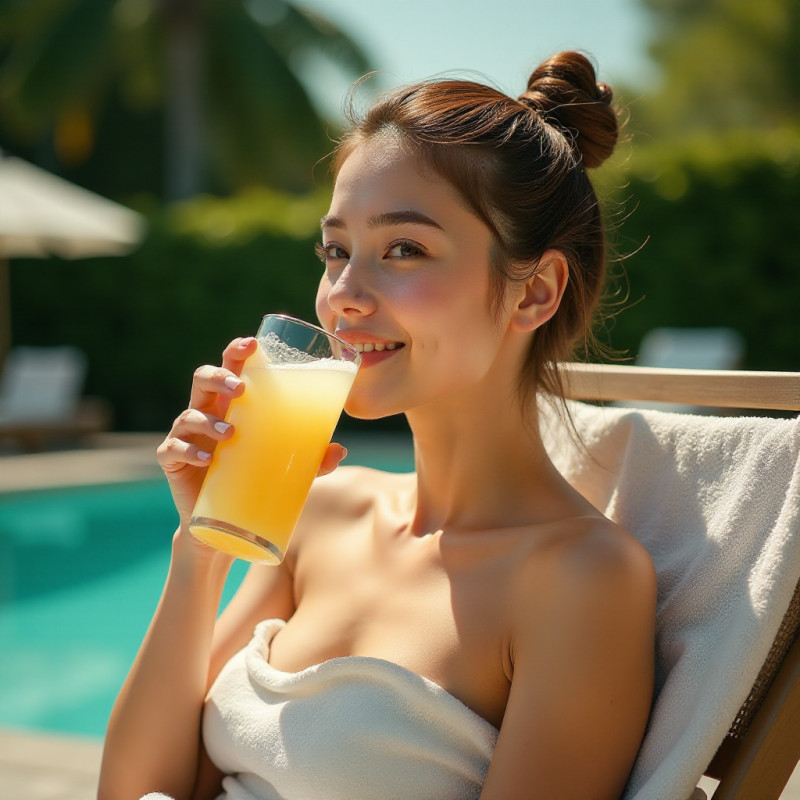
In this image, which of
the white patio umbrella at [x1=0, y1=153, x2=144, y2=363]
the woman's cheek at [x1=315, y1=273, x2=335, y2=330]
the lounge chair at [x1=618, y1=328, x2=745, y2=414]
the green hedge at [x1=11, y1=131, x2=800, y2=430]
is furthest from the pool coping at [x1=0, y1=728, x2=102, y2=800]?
the white patio umbrella at [x1=0, y1=153, x2=144, y2=363]

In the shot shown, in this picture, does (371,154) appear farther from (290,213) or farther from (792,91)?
(792,91)

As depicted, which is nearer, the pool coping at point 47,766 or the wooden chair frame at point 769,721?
the wooden chair frame at point 769,721

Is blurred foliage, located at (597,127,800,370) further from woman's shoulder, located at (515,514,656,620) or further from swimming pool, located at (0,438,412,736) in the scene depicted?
woman's shoulder, located at (515,514,656,620)

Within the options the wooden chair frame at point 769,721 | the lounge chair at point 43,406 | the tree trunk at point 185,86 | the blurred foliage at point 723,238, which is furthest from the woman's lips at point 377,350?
the tree trunk at point 185,86

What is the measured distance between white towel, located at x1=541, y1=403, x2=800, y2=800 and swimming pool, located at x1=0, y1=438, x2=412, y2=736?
138 inches

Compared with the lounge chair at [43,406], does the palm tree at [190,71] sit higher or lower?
higher

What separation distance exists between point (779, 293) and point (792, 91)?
18.2 meters

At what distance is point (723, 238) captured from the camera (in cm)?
1099

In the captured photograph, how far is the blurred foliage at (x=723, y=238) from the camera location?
35.0 feet

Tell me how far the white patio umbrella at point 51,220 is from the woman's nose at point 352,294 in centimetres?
1061

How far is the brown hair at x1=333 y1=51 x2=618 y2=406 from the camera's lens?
1.61 meters

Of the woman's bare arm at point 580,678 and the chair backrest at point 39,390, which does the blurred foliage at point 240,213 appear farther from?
the chair backrest at point 39,390

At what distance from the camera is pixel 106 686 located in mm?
5051

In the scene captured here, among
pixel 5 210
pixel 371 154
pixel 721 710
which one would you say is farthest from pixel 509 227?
pixel 5 210
